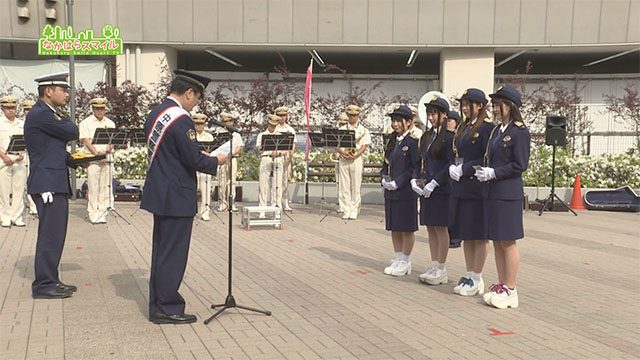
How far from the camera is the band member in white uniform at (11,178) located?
10.8 meters

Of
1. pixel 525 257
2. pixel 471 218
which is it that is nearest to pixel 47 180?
pixel 471 218

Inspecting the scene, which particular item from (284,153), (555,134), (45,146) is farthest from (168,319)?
(555,134)

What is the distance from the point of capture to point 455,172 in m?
5.92

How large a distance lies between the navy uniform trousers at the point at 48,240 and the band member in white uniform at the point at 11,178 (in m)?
5.68

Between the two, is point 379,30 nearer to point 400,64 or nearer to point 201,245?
point 400,64

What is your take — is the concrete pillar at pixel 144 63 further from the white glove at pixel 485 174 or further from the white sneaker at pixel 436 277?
the white glove at pixel 485 174

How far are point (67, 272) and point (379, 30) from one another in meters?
18.4

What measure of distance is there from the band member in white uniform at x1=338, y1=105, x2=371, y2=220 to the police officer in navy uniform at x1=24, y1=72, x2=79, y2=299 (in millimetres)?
7227

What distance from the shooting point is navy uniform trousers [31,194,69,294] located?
5742mm

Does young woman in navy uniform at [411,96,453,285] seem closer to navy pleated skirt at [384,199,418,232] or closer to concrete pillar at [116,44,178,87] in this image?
navy pleated skirt at [384,199,418,232]

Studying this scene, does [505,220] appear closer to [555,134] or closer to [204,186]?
[204,186]

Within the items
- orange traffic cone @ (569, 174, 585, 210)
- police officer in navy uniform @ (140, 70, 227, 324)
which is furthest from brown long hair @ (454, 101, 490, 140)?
orange traffic cone @ (569, 174, 585, 210)

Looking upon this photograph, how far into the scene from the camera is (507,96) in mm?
5480

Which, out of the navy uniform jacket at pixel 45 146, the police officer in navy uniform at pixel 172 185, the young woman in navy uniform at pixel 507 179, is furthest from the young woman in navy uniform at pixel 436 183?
the navy uniform jacket at pixel 45 146
